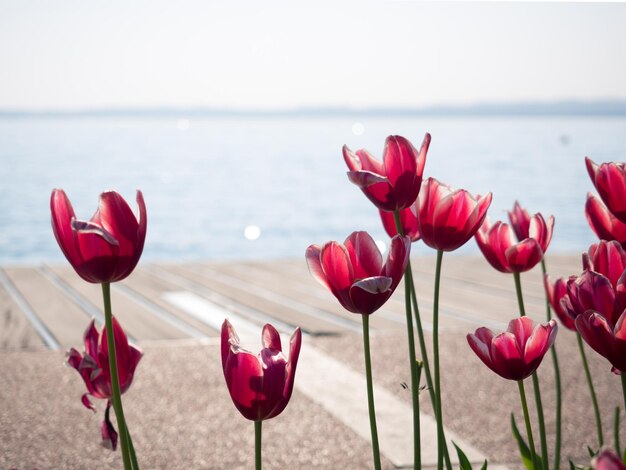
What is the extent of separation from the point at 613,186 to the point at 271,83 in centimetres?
3000

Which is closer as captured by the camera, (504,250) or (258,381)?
(258,381)

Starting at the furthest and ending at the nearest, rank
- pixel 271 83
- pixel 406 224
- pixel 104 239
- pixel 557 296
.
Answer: pixel 271 83
pixel 557 296
pixel 406 224
pixel 104 239

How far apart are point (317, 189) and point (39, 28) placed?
270 inches

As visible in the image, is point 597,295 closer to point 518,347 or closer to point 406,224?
point 518,347

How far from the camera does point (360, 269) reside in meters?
0.75

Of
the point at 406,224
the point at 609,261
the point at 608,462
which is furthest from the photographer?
the point at 406,224

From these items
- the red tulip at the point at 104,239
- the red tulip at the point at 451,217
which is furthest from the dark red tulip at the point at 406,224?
the red tulip at the point at 104,239

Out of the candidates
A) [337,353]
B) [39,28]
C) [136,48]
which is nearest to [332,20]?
[39,28]

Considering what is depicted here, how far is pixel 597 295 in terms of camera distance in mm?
733

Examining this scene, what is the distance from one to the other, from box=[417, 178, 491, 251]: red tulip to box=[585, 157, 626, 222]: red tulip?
0.45 ft

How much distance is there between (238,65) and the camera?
26.1m

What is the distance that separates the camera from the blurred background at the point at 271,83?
1016cm

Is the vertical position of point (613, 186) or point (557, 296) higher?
point (613, 186)

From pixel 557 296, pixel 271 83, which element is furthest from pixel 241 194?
pixel 271 83
